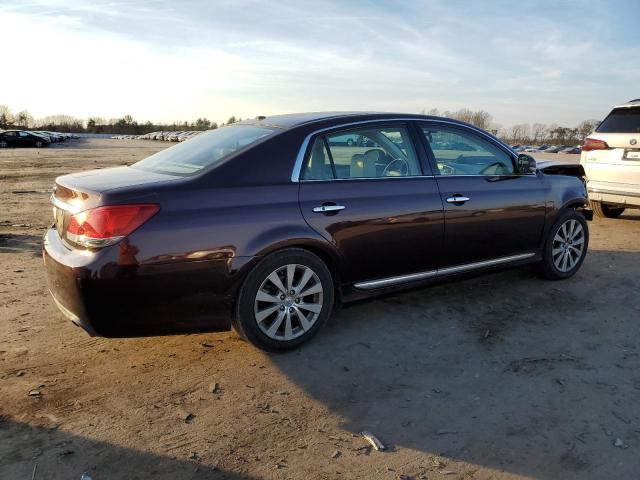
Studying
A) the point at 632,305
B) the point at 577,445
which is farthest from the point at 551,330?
the point at 577,445

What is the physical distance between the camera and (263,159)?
11.7 feet

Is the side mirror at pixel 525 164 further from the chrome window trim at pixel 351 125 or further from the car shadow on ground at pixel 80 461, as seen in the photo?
the car shadow on ground at pixel 80 461

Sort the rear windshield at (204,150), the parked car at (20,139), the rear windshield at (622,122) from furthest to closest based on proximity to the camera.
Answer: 1. the parked car at (20,139)
2. the rear windshield at (622,122)
3. the rear windshield at (204,150)

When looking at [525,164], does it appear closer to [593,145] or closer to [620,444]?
[620,444]

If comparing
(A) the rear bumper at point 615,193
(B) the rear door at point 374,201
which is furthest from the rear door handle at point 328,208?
(A) the rear bumper at point 615,193

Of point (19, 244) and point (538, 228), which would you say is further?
point (19, 244)

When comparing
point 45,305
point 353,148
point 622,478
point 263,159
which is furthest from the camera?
point 45,305

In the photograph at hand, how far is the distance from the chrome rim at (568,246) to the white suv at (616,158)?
2.77 m

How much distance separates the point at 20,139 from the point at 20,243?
45472 mm

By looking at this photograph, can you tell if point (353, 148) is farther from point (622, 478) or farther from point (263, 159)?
point (622, 478)

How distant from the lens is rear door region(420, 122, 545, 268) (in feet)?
14.4

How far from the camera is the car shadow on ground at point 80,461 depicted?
95.5 inches

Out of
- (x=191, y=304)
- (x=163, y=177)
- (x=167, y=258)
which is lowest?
(x=191, y=304)

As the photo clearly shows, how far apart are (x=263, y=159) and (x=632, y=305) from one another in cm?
354
